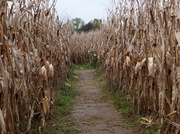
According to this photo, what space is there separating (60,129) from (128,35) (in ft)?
6.91

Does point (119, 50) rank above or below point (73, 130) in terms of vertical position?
above

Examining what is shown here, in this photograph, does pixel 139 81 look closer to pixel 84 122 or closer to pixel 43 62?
pixel 84 122

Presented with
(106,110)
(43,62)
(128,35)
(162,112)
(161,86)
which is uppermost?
(128,35)

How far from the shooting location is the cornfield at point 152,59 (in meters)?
2.65

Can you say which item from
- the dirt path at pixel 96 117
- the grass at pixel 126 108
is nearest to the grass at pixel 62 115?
the dirt path at pixel 96 117

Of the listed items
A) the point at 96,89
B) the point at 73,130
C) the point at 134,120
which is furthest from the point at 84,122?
the point at 96,89

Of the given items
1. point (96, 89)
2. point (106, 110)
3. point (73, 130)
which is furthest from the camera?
point (96, 89)

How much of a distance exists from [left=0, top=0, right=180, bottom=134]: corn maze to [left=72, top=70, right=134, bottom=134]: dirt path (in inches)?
14.8

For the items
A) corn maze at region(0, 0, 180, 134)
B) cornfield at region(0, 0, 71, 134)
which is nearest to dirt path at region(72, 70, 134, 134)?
corn maze at region(0, 0, 180, 134)

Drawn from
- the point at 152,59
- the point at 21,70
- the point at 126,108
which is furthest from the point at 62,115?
the point at 21,70

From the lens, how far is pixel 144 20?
175 inches

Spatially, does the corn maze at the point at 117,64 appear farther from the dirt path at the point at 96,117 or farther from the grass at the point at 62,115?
the dirt path at the point at 96,117

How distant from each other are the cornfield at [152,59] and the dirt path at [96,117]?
0.38 meters

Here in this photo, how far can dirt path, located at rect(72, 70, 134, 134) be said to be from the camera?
3.63 metres
